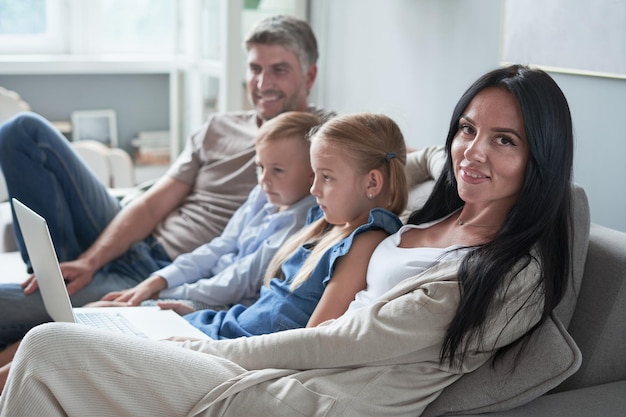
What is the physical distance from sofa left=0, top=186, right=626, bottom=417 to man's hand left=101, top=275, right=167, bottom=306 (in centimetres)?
97

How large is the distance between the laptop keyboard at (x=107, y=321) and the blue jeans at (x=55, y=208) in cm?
32

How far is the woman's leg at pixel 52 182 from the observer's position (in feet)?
7.63

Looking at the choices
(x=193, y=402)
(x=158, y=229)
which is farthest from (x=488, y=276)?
(x=158, y=229)

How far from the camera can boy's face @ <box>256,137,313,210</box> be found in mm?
2072

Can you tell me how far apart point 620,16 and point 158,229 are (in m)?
1.49

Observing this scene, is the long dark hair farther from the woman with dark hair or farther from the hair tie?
the hair tie

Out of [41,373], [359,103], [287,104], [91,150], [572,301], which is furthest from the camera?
[91,150]

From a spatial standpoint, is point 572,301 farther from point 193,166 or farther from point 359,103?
point 359,103

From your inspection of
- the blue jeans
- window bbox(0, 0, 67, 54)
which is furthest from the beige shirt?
window bbox(0, 0, 67, 54)

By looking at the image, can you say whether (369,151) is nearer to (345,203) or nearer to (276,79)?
(345,203)

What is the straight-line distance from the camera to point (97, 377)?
140 centimetres

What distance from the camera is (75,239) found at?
250 cm

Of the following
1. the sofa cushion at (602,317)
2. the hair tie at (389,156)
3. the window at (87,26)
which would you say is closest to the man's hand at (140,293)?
the hair tie at (389,156)

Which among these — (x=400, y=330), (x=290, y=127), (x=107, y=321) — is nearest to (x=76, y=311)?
(x=107, y=321)
